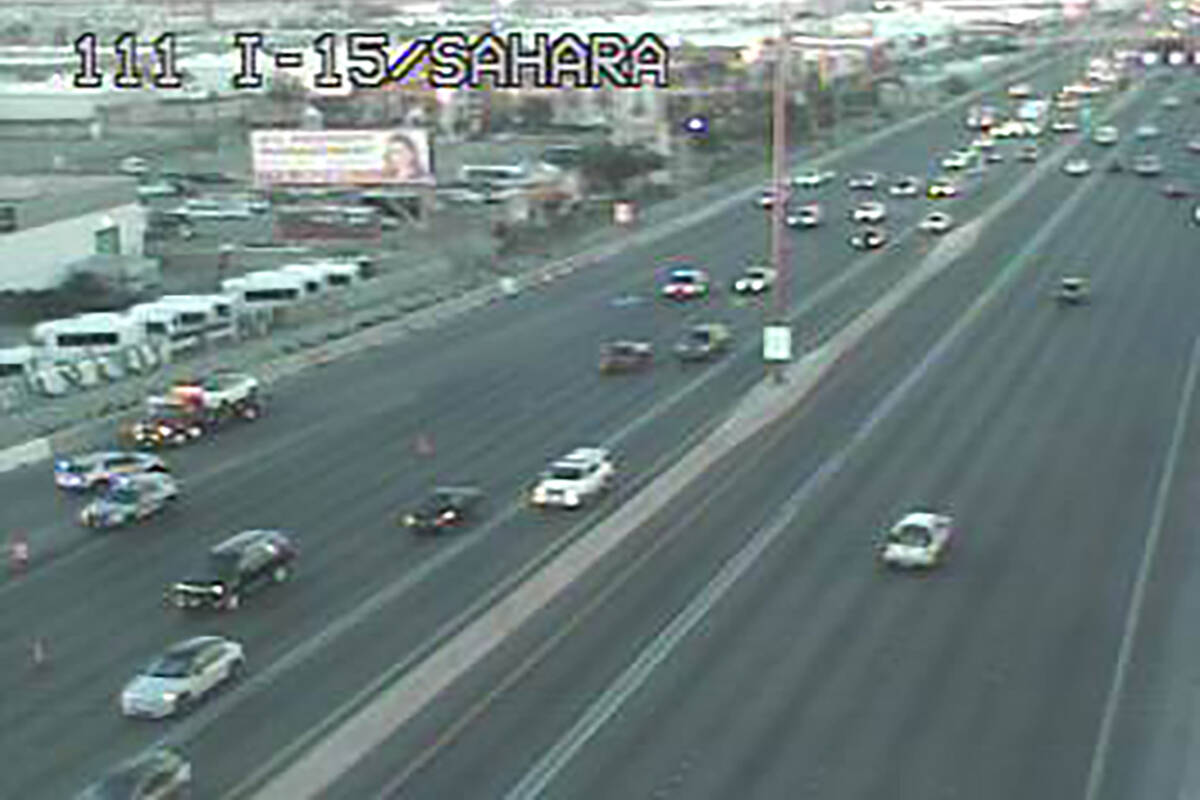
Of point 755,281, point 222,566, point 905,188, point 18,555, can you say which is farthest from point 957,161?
point 222,566

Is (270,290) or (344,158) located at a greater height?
(344,158)

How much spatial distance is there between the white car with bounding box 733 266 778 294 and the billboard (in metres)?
10.5

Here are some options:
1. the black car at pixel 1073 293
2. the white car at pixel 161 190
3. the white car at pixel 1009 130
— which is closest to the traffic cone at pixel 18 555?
the black car at pixel 1073 293

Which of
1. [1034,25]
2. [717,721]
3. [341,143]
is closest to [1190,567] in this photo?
[717,721]

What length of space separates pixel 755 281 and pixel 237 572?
23.5 m

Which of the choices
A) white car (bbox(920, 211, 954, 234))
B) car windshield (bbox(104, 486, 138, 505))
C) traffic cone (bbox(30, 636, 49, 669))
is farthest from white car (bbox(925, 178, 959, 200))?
traffic cone (bbox(30, 636, 49, 669))

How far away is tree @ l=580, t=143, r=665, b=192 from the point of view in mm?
62250

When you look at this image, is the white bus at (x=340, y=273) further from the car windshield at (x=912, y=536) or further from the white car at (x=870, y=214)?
the car windshield at (x=912, y=536)

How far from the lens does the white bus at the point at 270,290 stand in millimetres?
39156

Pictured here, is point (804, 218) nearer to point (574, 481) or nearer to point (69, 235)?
point (69, 235)

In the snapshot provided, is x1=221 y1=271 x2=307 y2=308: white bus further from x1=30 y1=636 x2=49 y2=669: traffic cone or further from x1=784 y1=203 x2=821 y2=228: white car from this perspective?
x1=30 y1=636 x2=49 y2=669: traffic cone

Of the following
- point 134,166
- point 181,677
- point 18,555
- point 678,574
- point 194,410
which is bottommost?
point 18,555

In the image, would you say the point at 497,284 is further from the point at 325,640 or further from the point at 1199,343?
the point at 325,640

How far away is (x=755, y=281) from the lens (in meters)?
41.3
